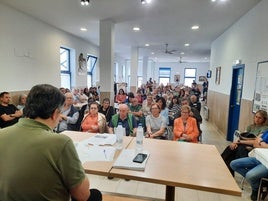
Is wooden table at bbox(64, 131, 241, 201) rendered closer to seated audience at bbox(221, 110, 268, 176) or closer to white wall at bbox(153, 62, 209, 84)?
seated audience at bbox(221, 110, 268, 176)

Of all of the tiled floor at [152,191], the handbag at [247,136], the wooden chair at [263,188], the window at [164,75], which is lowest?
the tiled floor at [152,191]

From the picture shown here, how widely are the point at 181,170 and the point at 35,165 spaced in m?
1.10

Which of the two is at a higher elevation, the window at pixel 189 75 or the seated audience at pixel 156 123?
the window at pixel 189 75

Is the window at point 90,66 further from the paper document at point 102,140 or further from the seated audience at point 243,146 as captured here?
the seated audience at point 243,146

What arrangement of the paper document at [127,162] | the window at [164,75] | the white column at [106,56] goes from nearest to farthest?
1. the paper document at [127,162]
2. the white column at [106,56]
3. the window at [164,75]

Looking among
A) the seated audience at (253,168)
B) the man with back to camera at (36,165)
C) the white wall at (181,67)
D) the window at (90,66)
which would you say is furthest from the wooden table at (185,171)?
the white wall at (181,67)

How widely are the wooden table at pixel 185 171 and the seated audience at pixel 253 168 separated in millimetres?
821

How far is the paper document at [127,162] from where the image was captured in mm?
1642

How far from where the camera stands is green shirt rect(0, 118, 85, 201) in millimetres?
941

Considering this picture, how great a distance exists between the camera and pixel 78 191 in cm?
102

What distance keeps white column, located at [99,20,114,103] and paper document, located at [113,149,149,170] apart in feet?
12.0

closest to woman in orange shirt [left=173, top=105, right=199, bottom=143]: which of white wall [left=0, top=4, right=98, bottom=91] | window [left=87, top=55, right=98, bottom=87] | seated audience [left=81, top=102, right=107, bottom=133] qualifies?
seated audience [left=81, top=102, right=107, bottom=133]

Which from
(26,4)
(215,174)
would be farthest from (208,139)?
(26,4)

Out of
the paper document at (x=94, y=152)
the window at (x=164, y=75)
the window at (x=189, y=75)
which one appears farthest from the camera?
the window at (x=164, y=75)
